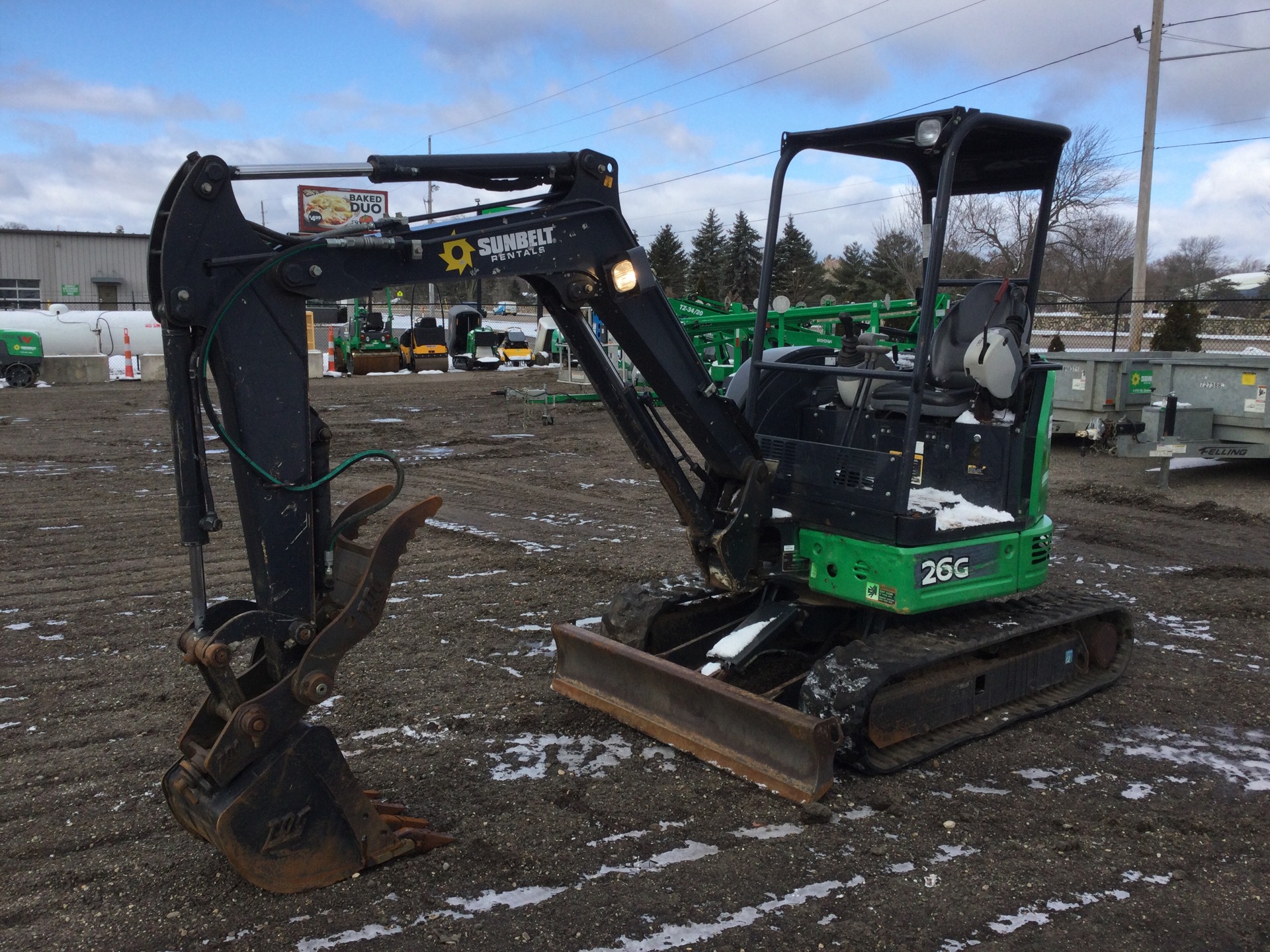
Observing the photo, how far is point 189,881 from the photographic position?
3725 mm

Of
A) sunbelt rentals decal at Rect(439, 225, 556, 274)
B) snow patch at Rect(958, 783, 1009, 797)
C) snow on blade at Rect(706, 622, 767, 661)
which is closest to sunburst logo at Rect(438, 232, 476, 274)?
sunbelt rentals decal at Rect(439, 225, 556, 274)

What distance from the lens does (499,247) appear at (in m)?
4.14

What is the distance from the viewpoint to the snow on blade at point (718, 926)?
133 inches

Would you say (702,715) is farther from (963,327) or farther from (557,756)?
(963,327)

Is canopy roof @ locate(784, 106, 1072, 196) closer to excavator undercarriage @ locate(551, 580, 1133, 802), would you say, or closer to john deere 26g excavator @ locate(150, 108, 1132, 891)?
john deere 26g excavator @ locate(150, 108, 1132, 891)

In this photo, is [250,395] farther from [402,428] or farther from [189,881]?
[402,428]

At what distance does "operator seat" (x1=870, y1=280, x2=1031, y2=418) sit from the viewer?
17.4 feet

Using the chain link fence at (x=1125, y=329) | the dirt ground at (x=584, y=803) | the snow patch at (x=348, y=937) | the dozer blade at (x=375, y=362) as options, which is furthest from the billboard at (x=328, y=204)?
the snow patch at (x=348, y=937)

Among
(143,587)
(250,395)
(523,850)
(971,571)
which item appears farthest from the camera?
(143,587)

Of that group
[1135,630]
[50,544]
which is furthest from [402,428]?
[1135,630]

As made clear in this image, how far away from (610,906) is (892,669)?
1.71 metres

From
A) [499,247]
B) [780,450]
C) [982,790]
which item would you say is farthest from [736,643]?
[499,247]

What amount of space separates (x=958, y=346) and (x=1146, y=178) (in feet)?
64.1

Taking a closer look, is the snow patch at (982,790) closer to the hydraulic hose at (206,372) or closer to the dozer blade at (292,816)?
the dozer blade at (292,816)
